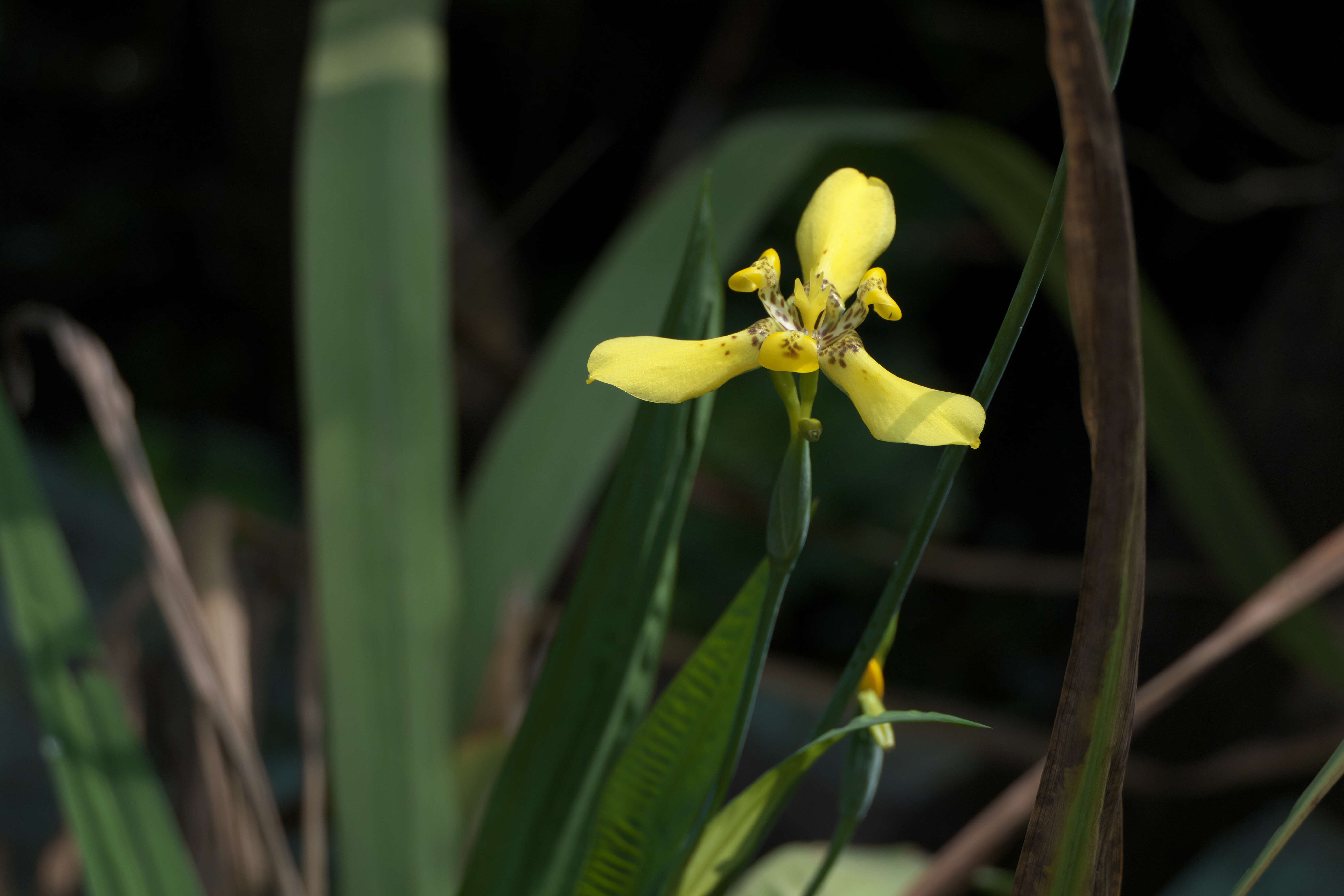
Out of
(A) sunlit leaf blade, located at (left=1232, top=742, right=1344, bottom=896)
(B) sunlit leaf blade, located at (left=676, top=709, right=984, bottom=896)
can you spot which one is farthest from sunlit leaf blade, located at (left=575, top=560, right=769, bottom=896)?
(A) sunlit leaf blade, located at (left=1232, top=742, right=1344, bottom=896)

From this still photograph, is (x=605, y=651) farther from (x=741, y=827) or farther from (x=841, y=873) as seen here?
(x=841, y=873)

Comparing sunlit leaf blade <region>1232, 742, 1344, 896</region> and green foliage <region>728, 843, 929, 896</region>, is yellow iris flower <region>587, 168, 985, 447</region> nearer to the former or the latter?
sunlit leaf blade <region>1232, 742, 1344, 896</region>

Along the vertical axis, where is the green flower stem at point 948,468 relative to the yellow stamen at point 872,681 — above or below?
above

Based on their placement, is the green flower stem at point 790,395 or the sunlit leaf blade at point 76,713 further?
the sunlit leaf blade at point 76,713

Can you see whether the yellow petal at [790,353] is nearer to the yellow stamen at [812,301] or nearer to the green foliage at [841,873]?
the yellow stamen at [812,301]

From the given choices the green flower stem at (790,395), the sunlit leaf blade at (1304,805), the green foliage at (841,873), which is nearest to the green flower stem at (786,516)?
the green flower stem at (790,395)
